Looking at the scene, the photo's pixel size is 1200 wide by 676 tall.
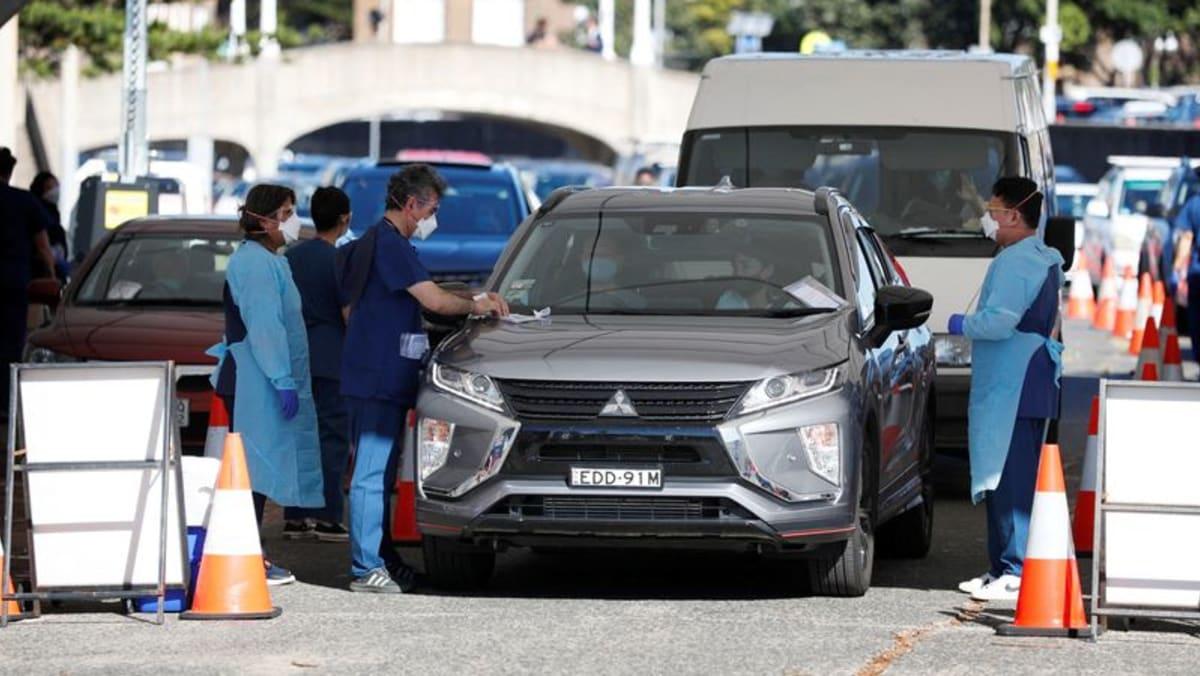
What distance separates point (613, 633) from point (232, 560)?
145 centimetres

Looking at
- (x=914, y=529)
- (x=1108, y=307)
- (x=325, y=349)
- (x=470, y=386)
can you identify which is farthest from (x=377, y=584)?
(x=1108, y=307)

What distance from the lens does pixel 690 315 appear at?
1209 centimetres

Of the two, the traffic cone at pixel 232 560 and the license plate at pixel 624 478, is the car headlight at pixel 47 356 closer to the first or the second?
the traffic cone at pixel 232 560

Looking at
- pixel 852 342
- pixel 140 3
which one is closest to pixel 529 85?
pixel 140 3

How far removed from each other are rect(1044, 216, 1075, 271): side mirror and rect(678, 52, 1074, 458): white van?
1.31 ft

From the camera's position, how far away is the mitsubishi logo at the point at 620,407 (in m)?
11.1

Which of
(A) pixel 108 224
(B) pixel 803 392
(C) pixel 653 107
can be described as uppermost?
(B) pixel 803 392

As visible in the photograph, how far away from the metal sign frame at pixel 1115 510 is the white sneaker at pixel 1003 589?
92 centimetres

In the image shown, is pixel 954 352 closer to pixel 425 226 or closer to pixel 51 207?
pixel 425 226

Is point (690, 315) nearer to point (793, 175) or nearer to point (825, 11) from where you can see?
point (793, 175)

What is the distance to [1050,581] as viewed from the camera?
10633 millimetres

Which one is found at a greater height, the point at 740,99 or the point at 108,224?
the point at 740,99

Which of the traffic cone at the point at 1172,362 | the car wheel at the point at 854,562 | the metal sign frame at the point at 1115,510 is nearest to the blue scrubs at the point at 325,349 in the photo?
the car wheel at the point at 854,562

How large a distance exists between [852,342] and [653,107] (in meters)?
73.0
